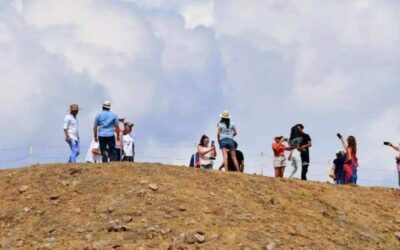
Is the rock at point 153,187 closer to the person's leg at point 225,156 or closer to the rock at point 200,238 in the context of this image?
the rock at point 200,238

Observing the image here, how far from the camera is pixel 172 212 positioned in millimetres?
24031

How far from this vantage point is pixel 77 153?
27.7 metres

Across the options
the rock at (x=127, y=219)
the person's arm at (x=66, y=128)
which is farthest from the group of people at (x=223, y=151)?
the rock at (x=127, y=219)

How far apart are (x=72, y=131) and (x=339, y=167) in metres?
7.24

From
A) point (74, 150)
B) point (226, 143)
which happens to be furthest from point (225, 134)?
point (74, 150)

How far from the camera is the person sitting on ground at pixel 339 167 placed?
3058cm

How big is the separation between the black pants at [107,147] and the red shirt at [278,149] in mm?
4215

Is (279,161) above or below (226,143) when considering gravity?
below

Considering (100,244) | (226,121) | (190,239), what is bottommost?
(100,244)

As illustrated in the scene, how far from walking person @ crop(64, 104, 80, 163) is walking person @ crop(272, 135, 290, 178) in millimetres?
4951

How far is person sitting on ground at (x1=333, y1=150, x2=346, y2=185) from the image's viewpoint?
30.6m

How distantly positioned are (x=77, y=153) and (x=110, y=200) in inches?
138

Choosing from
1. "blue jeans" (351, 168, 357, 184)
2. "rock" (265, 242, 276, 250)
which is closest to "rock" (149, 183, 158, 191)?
"rock" (265, 242, 276, 250)

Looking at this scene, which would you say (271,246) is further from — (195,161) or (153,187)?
(195,161)
